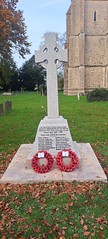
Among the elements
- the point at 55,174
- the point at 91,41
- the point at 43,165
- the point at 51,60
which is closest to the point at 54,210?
the point at 55,174

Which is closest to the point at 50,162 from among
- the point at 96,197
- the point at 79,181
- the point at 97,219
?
the point at 79,181

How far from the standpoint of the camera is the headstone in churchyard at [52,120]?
5.59 meters

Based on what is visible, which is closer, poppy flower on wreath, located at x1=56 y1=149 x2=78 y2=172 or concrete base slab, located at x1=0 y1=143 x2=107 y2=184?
concrete base slab, located at x1=0 y1=143 x2=107 y2=184

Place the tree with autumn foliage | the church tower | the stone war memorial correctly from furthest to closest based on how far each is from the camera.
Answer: the church tower < the tree with autumn foliage < the stone war memorial

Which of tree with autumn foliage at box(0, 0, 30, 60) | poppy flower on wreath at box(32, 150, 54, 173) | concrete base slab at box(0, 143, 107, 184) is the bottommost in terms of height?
concrete base slab at box(0, 143, 107, 184)

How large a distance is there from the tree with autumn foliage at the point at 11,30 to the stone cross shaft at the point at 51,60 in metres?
18.0

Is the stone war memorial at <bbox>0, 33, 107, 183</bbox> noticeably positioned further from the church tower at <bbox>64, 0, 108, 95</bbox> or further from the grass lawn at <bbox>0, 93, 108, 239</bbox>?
the church tower at <bbox>64, 0, 108, 95</bbox>

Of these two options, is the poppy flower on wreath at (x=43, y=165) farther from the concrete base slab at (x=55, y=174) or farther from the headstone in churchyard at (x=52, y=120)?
the headstone in churchyard at (x=52, y=120)

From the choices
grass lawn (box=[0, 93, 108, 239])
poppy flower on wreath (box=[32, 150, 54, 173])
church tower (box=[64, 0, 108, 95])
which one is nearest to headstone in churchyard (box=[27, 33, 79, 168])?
poppy flower on wreath (box=[32, 150, 54, 173])

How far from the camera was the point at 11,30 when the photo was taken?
27156 millimetres

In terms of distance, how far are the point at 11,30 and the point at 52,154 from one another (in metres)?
24.2

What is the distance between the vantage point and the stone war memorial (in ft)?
15.7

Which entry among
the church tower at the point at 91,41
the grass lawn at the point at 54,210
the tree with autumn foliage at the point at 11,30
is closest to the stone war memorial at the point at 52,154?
the grass lawn at the point at 54,210

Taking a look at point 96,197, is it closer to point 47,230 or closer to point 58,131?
point 47,230
